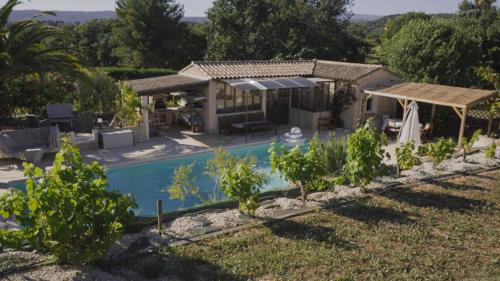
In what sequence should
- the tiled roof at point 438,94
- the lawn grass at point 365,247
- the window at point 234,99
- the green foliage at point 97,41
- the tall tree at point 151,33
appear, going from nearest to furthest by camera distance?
the lawn grass at point 365,247
the tiled roof at point 438,94
the window at point 234,99
the tall tree at point 151,33
the green foliage at point 97,41

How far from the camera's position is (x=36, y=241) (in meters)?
7.98

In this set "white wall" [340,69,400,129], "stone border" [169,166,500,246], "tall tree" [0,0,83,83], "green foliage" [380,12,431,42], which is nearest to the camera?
"stone border" [169,166,500,246]

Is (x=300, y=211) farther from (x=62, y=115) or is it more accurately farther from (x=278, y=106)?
(x=62, y=115)

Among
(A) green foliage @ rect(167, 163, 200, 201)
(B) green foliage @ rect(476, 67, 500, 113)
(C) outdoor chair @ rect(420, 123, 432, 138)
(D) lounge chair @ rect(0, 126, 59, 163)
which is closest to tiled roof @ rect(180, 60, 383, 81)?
(C) outdoor chair @ rect(420, 123, 432, 138)

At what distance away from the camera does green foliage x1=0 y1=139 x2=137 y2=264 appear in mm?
7594

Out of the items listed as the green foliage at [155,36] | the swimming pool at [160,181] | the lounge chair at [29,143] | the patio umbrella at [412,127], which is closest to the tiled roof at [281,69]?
the patio umbrella at [412,127]

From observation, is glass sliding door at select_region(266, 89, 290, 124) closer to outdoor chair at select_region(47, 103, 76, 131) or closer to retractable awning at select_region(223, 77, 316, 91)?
retractable awning at select_region(223, 77, 316, 91)

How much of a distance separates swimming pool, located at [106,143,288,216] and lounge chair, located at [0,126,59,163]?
276cm

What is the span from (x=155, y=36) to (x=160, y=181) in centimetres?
3728

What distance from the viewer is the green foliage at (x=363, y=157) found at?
498 inches

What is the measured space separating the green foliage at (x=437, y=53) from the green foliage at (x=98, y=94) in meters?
17.9

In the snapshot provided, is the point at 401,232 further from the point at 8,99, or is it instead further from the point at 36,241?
the point at 8,99

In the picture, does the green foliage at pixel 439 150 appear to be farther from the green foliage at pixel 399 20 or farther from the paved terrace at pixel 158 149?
the green foliage at pixel 399 20

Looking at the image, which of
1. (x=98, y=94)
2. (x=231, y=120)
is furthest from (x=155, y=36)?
(x=231, y=120)
